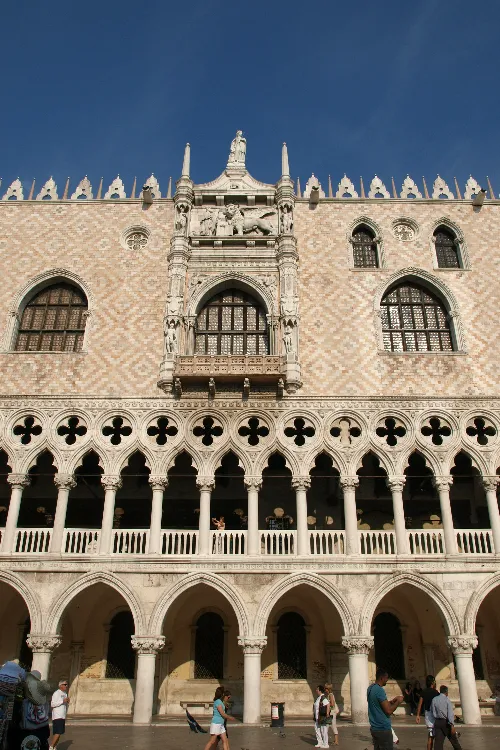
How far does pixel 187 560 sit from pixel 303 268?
9907 millimetres

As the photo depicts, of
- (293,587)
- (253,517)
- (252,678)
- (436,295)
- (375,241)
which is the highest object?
(375,241)

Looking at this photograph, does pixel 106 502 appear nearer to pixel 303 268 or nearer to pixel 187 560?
pixel 187 560

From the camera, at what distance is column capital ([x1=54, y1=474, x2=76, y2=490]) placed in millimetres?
18141

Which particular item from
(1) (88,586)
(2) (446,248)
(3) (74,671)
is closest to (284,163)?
(2) (446,248)

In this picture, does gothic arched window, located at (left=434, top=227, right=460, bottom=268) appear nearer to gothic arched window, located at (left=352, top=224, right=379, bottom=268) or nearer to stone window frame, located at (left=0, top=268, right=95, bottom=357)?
gothic arched window, located at (left=352, top=224, right=379, bottom=268)

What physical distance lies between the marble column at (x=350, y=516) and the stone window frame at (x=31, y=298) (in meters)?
8.75

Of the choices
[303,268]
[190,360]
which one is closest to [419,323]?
[303,268]

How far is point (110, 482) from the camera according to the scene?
1812cm

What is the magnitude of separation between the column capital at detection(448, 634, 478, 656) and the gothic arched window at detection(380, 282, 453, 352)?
8.33 metres

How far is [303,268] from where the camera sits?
21297mm

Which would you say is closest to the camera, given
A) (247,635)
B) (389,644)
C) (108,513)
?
(247,635)

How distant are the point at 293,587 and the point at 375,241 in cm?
1150

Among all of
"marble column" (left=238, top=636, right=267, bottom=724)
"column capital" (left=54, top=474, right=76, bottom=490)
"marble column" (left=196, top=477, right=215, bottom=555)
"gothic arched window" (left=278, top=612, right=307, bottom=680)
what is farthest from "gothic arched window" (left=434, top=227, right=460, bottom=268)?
"column capital" (left=54, top=474, right=76, bottom=490)

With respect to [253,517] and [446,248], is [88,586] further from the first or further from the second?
[446,248]
